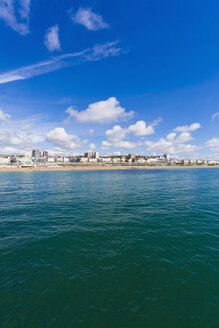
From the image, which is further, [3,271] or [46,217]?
[46,217]

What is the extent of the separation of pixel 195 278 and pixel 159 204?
59.4 ft

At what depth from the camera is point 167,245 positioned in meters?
13.3

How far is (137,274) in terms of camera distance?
9781mm

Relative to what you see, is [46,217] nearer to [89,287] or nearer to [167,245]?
[89,287]

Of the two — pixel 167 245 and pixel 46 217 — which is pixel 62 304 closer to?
pixel 167 245

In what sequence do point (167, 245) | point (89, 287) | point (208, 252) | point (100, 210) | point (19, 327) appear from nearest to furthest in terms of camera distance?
point (19, 327), point (89, 287), point (208, 252), point (167, 245), point (100, 210)

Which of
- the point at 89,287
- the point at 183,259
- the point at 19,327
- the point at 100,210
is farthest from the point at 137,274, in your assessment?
the point at 100,210

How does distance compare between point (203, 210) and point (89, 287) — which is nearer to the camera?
point (89, 287)

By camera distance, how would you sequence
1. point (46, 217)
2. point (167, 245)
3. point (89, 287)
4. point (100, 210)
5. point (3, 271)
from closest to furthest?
point (89, 287) → point (3, 271) → point (167, 245) → point (46, 217) → point (100, 210)

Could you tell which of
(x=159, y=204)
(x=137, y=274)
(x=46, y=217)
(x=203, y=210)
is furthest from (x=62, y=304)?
(x=203, y=210)

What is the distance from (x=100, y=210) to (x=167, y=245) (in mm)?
12538

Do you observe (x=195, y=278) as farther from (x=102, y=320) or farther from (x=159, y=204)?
(x=159, y=204)

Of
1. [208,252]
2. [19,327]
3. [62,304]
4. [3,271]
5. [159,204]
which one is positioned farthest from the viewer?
[159,204]

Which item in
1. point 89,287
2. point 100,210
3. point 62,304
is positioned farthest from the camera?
point 100,210
